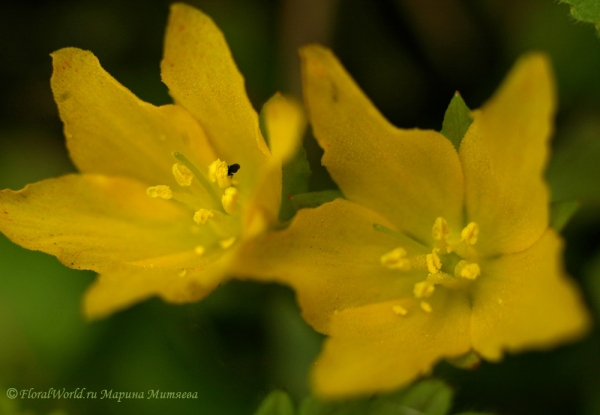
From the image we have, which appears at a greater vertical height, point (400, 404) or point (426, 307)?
point (426, 307)

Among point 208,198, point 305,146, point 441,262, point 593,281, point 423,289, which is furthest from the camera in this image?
point 305,146

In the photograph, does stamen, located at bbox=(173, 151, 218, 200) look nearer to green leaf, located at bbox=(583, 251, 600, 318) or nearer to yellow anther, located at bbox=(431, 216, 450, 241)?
yellow anther, located at bbox=(431, 216, 450, 241)

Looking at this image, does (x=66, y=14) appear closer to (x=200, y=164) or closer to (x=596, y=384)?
(x=200, y=164)

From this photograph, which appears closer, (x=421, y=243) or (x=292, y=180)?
(x=292, y=180)

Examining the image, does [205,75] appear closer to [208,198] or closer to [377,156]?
[208,198]

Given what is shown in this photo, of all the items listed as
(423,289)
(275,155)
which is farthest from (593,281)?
(275,155)

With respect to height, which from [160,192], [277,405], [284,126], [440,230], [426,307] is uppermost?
[284,126]

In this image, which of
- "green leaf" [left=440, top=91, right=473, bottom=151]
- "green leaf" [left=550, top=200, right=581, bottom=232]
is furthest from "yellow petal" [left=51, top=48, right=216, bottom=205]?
"green leaf" [left=550, top=200, right=581, bottom=232]
